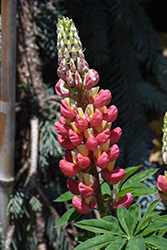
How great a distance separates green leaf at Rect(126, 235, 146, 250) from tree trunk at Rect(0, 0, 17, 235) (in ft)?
1.32

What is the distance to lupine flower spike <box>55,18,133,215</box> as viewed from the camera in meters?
0.42

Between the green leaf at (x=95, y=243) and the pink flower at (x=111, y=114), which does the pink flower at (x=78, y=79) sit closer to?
the pink flower at (x=111, y=114)

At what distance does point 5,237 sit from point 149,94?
0.62 metres

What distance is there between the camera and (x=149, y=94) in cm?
95

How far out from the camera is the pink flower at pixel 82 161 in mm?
419

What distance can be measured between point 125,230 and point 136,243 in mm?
38

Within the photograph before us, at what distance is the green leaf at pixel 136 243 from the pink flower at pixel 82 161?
0.40ft

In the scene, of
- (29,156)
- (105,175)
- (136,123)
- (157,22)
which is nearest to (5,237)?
(29,156)

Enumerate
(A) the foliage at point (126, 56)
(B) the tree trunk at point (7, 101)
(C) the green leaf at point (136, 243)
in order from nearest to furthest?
(C) the green leaf at point (136, 243)
(B) the tree trunk at point (7, 101)
(A) the foliage at point (126, 56)

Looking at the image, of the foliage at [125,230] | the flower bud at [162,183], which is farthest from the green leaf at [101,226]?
the flower bud at [162,183]

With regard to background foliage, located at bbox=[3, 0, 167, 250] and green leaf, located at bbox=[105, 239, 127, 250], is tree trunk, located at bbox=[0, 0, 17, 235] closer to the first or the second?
background foliage, located at bbox=[3, 0, 167, 250]

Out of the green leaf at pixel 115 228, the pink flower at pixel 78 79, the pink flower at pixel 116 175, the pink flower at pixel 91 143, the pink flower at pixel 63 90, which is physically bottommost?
the green leaf at pixel 115 228

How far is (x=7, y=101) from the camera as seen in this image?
2.23 feet

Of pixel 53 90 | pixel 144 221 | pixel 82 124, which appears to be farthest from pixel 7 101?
pixel 144 221
